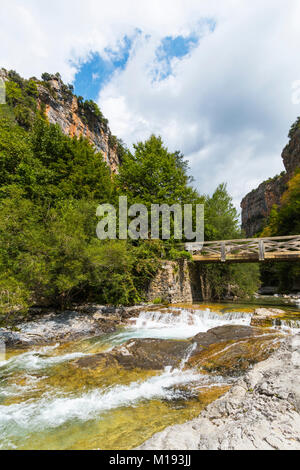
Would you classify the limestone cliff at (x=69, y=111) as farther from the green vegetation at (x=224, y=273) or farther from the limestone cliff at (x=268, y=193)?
the limestone cliff at (x=268, y=193)

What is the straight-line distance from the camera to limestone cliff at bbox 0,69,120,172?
36562 mm

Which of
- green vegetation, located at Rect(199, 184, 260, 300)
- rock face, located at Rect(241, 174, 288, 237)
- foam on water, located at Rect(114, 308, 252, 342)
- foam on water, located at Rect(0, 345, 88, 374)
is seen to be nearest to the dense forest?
green vegetation, located at Rect(199, 184, 260, 300)

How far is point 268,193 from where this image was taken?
67.1 meters

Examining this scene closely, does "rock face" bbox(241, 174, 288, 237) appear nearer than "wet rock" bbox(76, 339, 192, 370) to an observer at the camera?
No

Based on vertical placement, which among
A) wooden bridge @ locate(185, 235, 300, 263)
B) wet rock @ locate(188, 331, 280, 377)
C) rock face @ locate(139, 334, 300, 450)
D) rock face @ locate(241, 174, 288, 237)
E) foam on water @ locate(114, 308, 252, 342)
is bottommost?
foam on water @ locate(114, 308, 252, 342)

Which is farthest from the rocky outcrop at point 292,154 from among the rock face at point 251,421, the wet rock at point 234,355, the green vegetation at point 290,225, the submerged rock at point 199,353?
the rock face at point 251,421

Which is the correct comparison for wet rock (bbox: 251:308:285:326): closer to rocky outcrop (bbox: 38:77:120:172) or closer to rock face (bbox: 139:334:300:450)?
rock face (bbox: 139:334:300:450)

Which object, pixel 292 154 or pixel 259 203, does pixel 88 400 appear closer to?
pixel 292 154

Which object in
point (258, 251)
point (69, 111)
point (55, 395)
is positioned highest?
point (69, 111)

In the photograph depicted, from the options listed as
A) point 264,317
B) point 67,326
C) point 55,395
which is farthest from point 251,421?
point 67,326

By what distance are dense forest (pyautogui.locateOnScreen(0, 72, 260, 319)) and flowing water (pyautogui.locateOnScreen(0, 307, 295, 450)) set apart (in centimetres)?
296

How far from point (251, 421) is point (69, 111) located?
159 ft

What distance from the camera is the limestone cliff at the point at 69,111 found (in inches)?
1439

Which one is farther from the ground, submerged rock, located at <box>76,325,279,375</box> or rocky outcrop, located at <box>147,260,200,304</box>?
rocky outcrop, located at <box>147,260,200,304</box>
